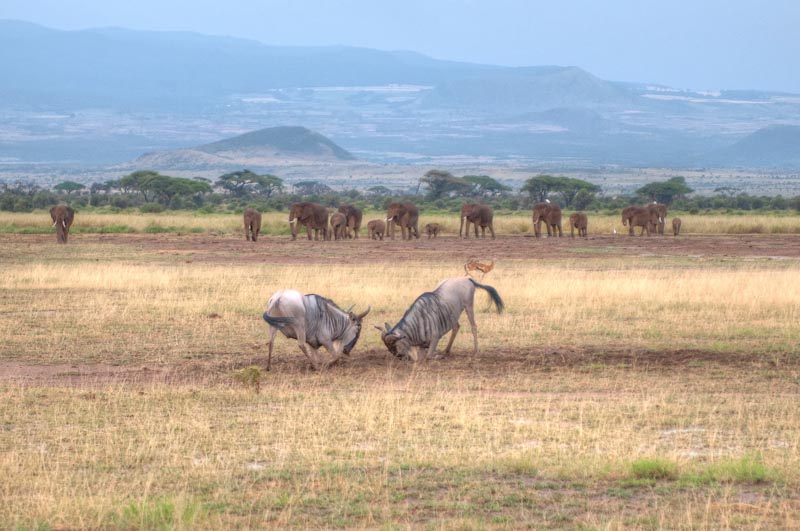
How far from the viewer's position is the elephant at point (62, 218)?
33081 millimetres

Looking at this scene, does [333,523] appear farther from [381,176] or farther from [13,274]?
[381,176]

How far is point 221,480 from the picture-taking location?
814 cm

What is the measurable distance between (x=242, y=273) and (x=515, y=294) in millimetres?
6501

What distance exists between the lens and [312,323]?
13.4 m

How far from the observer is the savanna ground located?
7.54 meters

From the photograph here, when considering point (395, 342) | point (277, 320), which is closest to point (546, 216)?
point (395, 342)

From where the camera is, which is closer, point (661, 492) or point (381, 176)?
point (661, 492)

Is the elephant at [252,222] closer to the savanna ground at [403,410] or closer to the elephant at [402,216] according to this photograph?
the elephant at [402,216]

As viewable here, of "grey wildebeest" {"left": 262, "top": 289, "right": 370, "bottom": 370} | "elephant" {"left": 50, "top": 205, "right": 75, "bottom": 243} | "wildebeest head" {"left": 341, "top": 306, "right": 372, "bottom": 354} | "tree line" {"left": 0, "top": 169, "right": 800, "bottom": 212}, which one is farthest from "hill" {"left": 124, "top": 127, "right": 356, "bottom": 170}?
"grey wildebeest" {"left": 262, "top": 289, "right": 370, "bottom": 370}

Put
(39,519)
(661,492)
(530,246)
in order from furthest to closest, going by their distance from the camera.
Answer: (530,246) → (661,492) → (39,519)

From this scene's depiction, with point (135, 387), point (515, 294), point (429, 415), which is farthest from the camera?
point (515, 294)

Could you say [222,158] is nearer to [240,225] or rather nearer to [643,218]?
[240,225]

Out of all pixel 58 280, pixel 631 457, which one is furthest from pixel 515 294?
pixel 631 457

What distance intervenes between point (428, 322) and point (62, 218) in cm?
2144
